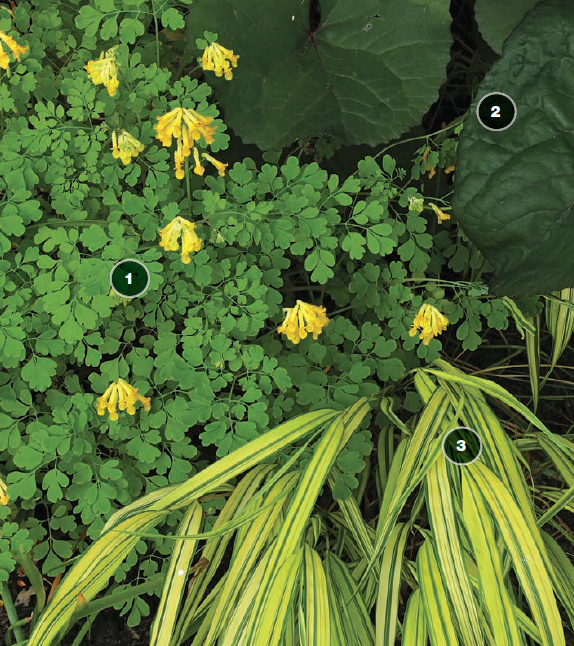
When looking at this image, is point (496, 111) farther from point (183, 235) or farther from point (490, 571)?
point (490, 571)

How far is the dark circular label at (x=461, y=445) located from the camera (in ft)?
3.89

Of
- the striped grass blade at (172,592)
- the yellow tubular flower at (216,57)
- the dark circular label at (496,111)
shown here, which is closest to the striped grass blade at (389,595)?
the striped grass blade at (172,592)

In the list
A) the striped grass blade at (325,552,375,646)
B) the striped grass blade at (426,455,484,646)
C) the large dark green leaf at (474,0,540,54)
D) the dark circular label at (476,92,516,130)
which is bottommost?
the striped grass blade at (325,552,375,646)

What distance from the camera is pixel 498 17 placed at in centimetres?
131

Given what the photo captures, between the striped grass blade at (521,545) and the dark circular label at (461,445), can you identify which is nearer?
the striped grass blade at (521,545)

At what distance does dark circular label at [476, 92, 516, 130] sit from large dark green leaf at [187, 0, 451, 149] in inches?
8.1

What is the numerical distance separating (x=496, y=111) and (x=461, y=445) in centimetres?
59

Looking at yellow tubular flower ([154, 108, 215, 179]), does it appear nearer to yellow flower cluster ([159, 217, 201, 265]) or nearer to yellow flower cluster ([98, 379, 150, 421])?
yellow flower cluster ([159, 217, 201, 265])

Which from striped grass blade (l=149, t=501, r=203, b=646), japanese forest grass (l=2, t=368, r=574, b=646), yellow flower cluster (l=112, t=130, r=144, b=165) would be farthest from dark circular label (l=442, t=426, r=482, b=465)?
yellow flower cluster (l=112, t=130, r=144, b=165)

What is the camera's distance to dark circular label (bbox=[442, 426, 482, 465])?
46.7 inches

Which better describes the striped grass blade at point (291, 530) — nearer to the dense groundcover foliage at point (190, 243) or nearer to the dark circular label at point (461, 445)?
the dense groundcover foliage at point (190, 243)

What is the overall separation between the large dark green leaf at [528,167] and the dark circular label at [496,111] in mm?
10

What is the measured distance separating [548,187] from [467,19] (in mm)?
833

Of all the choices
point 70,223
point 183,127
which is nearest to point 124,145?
point 183,127
